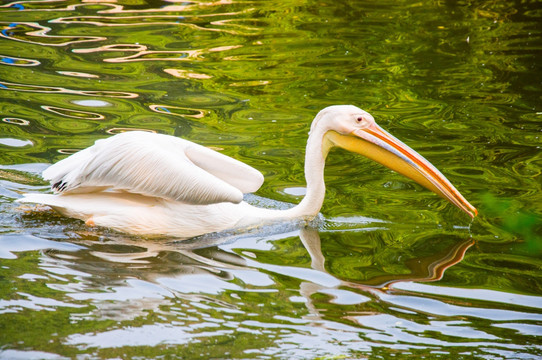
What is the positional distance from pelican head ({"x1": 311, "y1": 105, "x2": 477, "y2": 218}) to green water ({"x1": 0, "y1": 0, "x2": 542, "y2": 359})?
0.31 m

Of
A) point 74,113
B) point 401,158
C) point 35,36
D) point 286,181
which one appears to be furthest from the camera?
point 35,36

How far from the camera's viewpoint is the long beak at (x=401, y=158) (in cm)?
477

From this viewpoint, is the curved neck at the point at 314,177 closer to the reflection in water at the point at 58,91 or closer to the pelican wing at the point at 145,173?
the pelican wing at the point at 145,173

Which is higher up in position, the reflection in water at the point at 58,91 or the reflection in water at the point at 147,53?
the reflection in water at the point at 147,53

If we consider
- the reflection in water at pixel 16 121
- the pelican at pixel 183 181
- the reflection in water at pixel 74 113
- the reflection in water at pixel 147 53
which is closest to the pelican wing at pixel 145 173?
the pelican at pixel 183 181

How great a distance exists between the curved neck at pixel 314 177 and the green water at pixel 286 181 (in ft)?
0.46

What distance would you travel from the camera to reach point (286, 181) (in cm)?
578

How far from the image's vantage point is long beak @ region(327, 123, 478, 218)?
4.77m

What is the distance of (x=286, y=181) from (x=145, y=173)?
1515mm

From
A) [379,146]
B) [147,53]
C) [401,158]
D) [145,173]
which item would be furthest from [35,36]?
[401,158]

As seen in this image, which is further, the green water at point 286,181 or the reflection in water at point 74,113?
the reflection in water at point 74,113

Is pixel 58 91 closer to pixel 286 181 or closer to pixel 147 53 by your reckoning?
pixel 147 53

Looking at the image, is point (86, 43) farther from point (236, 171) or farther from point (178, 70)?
point (236, 171)

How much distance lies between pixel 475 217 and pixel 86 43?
580cm
